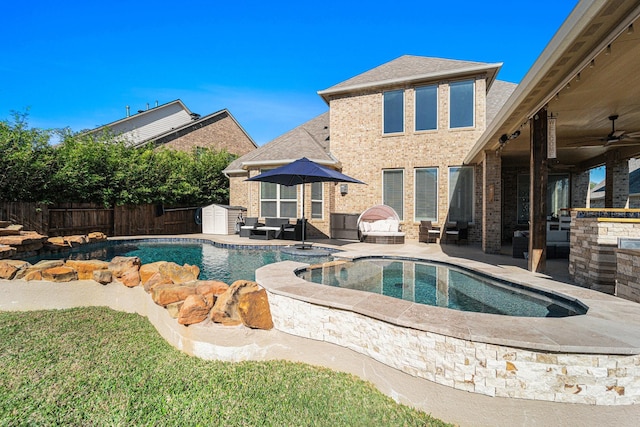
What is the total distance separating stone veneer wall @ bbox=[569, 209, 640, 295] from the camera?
4.22 meters

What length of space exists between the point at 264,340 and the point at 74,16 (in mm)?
13138

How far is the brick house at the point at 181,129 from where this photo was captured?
19.1m

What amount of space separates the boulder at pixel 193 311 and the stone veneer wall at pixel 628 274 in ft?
16.8

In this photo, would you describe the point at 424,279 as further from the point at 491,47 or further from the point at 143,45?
the point at 143,45

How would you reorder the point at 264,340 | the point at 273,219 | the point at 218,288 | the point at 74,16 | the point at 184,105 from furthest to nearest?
1. the point at 184,105
2. the point at 273,219
3. the point at 74,16
4. the point at 218,288
5. the point at 264,340

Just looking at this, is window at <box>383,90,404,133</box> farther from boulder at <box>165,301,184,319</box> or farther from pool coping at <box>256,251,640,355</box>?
boulder at <box>165,301,184,319</box>

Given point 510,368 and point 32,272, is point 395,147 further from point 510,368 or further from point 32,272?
point 32,272

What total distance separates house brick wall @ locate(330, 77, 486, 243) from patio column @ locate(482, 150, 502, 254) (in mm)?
1613

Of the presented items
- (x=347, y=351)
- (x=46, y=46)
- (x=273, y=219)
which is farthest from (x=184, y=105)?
(x=347, y=351)

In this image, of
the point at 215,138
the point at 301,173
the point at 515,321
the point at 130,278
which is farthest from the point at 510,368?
the point at 215,138

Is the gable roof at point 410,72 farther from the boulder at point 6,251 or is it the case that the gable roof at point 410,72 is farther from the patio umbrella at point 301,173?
the boulder at point 6,251

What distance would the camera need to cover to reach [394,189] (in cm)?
1185

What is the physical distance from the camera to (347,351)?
3.16 meters

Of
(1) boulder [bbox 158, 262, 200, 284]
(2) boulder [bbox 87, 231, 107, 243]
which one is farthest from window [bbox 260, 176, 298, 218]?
(1) boulder [bbox 158, 262, 200, 284]
